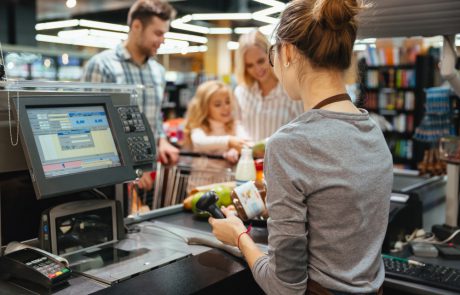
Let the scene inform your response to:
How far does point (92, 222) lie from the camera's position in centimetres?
157

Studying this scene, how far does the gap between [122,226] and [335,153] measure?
2.84ft

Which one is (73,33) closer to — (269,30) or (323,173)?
(269,30)

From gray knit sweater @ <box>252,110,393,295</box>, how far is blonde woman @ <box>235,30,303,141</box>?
6.28 feet

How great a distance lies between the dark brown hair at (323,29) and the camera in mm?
1107

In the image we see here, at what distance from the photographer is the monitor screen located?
4.46 ft

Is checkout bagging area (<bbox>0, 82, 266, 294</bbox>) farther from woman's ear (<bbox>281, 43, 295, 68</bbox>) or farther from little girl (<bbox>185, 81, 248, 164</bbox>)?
little girl (<bbox>185, 81, 248, 164</bbox>)

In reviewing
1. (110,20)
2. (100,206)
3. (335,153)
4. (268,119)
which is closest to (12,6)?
(110,20)

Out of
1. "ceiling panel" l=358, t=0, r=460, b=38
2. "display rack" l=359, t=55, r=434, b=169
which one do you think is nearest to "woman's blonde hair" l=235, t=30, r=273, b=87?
"ceiling panel" l=358, t=0, r=460, b=38

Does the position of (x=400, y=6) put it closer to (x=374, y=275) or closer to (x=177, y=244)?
(x=374, y=275)

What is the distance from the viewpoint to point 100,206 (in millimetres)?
1592

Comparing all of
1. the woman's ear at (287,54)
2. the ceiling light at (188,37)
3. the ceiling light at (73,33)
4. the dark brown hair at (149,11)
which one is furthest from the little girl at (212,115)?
the ceiling light at (73,33)

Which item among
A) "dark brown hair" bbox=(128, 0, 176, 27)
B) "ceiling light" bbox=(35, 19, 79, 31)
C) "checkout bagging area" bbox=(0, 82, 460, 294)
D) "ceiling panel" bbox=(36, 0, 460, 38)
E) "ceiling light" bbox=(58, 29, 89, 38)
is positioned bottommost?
"checkout bagging area" bbox=(0, 82, 460, 294)

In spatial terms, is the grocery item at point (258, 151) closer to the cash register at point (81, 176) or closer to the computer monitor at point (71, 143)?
the cash register at point (81, 176)

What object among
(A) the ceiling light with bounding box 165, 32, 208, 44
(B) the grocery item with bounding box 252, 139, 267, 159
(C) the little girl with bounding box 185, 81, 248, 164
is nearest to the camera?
(B) the grocery item with bounding box 252, 139, 267, 159
